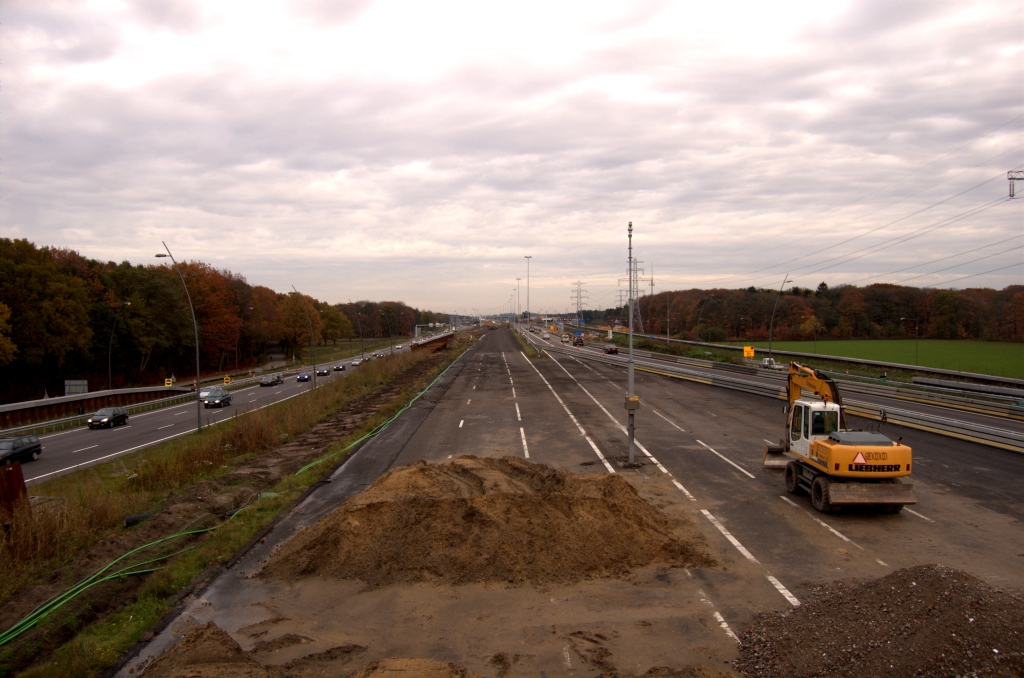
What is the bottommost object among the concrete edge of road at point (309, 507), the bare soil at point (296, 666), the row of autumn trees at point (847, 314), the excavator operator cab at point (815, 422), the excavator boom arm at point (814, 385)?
the concrete edge of road at point (309, 507)

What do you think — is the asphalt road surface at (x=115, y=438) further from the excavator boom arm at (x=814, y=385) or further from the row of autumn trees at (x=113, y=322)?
the excavator boom arm at (x=814, y=385)

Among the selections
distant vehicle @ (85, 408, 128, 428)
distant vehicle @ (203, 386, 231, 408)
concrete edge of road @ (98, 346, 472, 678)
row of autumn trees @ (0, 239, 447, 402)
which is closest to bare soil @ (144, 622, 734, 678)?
concrete edge of road @ (98, 346, 472, 678)

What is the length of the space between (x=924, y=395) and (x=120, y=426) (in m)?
53.0

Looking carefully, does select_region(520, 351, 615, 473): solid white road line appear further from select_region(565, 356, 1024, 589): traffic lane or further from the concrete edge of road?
the concrete edge of road

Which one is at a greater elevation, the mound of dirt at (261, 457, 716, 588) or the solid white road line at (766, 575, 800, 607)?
the mound of dirt at (261, 457, 716, 588)

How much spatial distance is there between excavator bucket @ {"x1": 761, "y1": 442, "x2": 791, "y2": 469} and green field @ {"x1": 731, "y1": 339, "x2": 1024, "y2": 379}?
43.2m

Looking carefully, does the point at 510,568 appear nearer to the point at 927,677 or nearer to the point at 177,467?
the point at 927,677

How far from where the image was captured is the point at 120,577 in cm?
1223

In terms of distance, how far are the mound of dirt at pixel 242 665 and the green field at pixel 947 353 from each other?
192 feet

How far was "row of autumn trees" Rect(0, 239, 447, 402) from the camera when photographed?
52844 mm

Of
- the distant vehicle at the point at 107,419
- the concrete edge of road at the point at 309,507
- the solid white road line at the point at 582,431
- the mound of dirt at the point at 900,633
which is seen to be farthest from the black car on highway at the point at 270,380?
the mound of dirt at the point at 900,633

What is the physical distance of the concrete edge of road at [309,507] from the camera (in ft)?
31.6

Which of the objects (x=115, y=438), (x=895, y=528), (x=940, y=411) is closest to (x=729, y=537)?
(x=895, y=528)

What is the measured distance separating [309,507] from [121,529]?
4.66m
